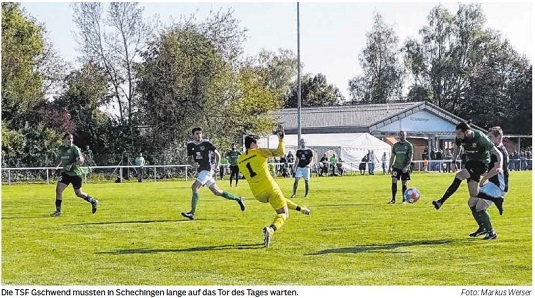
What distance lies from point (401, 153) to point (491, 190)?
27.3 ft

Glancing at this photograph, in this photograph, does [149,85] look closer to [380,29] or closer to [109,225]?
[109,225]

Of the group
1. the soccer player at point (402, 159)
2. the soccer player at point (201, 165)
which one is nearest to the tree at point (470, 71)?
the soccer player at point (402, 159)

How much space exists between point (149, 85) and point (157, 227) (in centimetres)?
3435

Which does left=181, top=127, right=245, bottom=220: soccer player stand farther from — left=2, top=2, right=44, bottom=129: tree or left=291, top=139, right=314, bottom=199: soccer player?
left=2, top=2, right=44, bottom=129: tree

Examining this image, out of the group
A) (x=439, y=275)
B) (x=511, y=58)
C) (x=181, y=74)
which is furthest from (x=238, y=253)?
(x=511, y=58)

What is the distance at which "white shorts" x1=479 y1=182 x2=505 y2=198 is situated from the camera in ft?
48.4

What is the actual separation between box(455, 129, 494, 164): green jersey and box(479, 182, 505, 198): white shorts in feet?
1.33

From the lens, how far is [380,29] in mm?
85688

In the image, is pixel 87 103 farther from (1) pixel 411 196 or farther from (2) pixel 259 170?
(2) pixel 259 170

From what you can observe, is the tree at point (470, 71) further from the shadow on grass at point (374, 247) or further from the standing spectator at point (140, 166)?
the shadow on grass at point (374, 247)

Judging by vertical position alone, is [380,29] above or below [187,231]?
above

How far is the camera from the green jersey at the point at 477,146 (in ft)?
47.7

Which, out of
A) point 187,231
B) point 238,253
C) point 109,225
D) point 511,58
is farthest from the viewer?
point 511,58

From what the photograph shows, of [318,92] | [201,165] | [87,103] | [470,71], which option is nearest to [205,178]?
[201,165]
